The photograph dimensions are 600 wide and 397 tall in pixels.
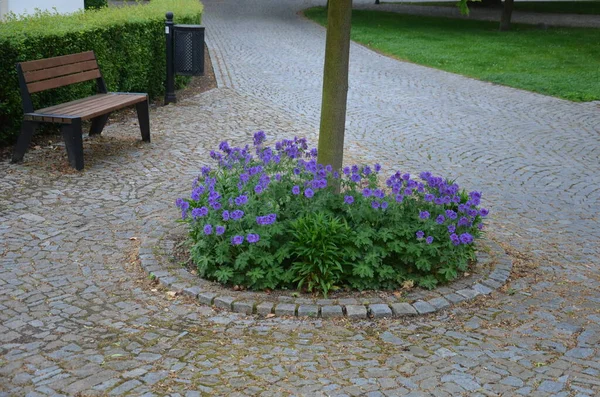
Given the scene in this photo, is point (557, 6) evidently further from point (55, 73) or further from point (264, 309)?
point (264, 309)

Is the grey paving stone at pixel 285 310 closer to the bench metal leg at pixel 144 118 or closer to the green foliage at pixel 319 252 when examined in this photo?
the green foliage at pixel 319 252

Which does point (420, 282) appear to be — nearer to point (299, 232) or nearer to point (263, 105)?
point (299, 232)

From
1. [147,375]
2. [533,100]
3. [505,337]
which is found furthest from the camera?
[533,100]

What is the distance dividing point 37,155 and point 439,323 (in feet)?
17.7

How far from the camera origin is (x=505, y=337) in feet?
14.9

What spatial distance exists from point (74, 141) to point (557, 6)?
30512 millimetres

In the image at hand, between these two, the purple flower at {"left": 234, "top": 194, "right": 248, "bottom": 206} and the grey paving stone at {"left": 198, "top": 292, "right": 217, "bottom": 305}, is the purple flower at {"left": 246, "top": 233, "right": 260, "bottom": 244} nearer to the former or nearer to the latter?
the purple flower at {"left": 234, "top": 194, "right": 248, "bottom": 206}

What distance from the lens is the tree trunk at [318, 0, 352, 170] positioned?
221 inches

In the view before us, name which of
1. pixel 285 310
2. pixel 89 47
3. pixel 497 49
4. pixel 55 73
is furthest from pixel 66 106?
pixel 497 49

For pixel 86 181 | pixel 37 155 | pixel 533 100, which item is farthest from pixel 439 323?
pixel 533 100

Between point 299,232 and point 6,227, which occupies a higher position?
point 299,232

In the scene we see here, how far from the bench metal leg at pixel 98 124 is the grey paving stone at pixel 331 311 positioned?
539cm

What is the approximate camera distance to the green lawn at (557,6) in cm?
3094

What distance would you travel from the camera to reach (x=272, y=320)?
185 inches
